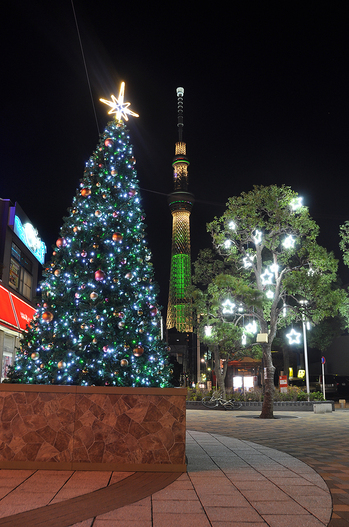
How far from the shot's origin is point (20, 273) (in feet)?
89.9

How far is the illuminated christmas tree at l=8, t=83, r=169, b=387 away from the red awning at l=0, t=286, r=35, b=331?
12411mm

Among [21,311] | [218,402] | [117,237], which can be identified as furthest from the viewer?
[21,311]

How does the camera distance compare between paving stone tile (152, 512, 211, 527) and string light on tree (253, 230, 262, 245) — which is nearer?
paving stone tile (152, 512, 211, 527)

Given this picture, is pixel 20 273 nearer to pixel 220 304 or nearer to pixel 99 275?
pixel 220 304

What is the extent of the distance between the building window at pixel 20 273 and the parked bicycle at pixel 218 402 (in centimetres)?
1301

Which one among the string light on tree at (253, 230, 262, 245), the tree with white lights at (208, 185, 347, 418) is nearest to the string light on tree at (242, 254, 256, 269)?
the tree with white lights at (208, 185, 347, 418)

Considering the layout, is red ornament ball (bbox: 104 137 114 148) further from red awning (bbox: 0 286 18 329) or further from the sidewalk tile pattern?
red awning (bbox: 0 286 18 329)

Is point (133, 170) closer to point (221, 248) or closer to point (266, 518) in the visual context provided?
point (266, 518)

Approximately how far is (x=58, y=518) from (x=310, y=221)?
15472 mm

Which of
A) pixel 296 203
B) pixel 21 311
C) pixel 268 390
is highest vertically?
pixel 296 203

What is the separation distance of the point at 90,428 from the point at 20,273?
75.2 feet

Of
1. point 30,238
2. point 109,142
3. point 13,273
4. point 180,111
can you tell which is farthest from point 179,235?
point 109,142

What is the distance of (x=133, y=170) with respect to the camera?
8828 millimetres

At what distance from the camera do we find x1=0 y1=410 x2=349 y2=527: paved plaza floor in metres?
4.16
